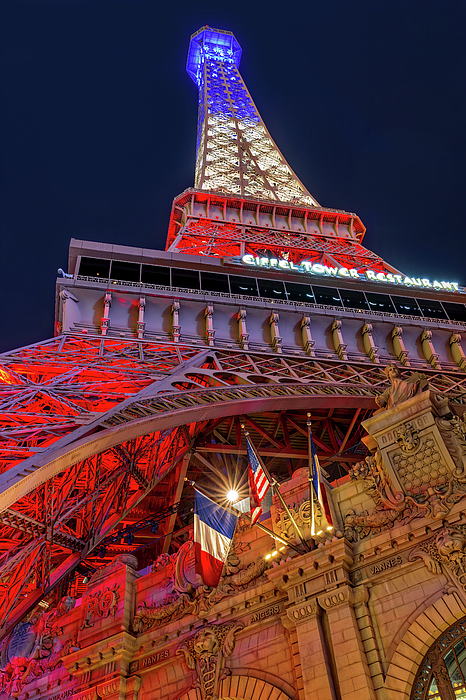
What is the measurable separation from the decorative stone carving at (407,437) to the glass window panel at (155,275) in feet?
73.8

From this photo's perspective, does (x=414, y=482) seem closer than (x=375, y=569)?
No

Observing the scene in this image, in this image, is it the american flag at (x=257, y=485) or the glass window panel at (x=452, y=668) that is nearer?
the glass window panel at (x=452, y=668)

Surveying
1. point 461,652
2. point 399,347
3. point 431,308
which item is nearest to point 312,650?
point 461,652

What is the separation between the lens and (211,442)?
38.3 meters

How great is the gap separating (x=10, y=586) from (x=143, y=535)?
41.7ft

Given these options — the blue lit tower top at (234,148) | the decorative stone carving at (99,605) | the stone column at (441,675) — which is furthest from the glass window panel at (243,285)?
the stone column at (441,675)

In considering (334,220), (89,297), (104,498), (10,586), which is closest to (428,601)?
(10,586)

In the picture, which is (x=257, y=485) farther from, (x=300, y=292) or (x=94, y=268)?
(x=300, y=292)

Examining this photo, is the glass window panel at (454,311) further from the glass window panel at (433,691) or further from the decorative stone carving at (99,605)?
the glass window panel at (433,691)

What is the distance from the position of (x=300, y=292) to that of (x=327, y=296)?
1.96 meters

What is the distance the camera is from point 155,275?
130ft

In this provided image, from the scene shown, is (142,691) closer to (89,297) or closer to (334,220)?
(89,297)

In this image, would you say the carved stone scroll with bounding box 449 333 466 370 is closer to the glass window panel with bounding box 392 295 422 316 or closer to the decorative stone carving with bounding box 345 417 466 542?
the glass window panel with bounding box 392 295 422 316

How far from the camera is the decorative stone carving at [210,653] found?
735 inches
